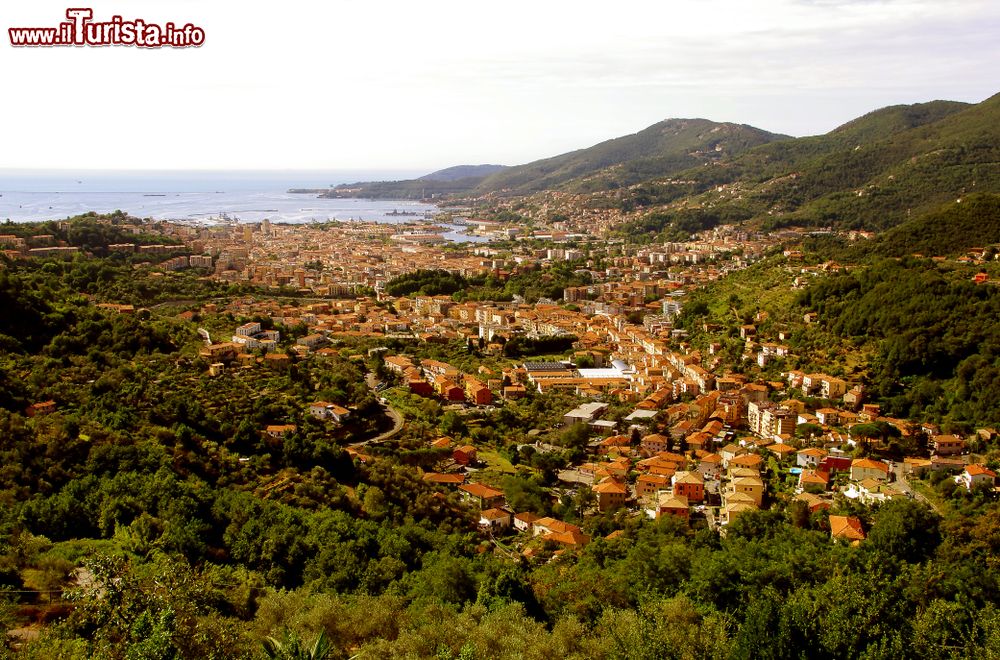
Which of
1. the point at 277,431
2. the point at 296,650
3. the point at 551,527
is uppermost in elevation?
the point at 296,650

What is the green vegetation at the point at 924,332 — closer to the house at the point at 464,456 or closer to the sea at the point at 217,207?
the house at the point at 464,456

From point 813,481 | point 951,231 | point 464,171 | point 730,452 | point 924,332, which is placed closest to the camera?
point 813,481

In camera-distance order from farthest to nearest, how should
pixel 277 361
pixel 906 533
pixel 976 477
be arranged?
pixel 277 361 → pixel 976 477 → pixel 906 533

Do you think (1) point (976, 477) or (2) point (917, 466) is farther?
(2) point (917, 466)

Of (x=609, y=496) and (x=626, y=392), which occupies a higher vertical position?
(x=626, y=392)

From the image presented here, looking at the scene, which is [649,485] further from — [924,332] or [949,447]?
[924,332]

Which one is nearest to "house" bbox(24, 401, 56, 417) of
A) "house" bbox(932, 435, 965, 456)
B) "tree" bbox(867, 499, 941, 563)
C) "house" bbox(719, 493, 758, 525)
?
"house" bbox(719, 493, 758, 525)

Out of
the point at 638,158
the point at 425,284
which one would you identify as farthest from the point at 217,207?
the point at 425,284
